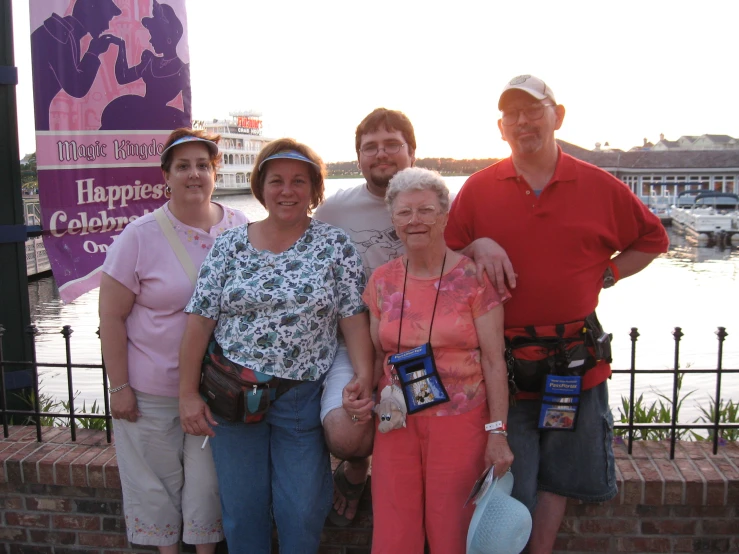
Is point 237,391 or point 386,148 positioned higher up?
point 386,148

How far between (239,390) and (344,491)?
75cm

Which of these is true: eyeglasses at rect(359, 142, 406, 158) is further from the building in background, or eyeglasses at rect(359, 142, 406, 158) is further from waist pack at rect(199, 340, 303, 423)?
the building in background

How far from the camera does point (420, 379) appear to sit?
2199 mm

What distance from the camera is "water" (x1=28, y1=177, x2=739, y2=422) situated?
7.30m

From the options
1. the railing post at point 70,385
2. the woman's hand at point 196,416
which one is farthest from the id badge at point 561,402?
the railing post at point 70,385

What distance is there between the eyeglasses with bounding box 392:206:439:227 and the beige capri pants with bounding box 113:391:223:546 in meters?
1.20

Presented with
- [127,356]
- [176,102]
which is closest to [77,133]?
[176,102]

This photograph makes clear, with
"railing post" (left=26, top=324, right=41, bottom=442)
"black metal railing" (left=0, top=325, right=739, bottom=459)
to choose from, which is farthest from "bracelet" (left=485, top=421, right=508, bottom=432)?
"railing post" (left=26, top=324, right=41, bottom=442)

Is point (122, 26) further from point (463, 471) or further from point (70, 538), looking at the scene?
point (463, 471)

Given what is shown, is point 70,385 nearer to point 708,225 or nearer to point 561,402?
point 561,402

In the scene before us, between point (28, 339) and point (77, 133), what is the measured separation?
1.11m

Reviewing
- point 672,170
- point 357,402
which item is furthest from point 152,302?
point 672,170

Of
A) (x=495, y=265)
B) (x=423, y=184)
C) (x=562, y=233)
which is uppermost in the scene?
(x=423, y=184)

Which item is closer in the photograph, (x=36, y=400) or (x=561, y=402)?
(x=561, y=402)
